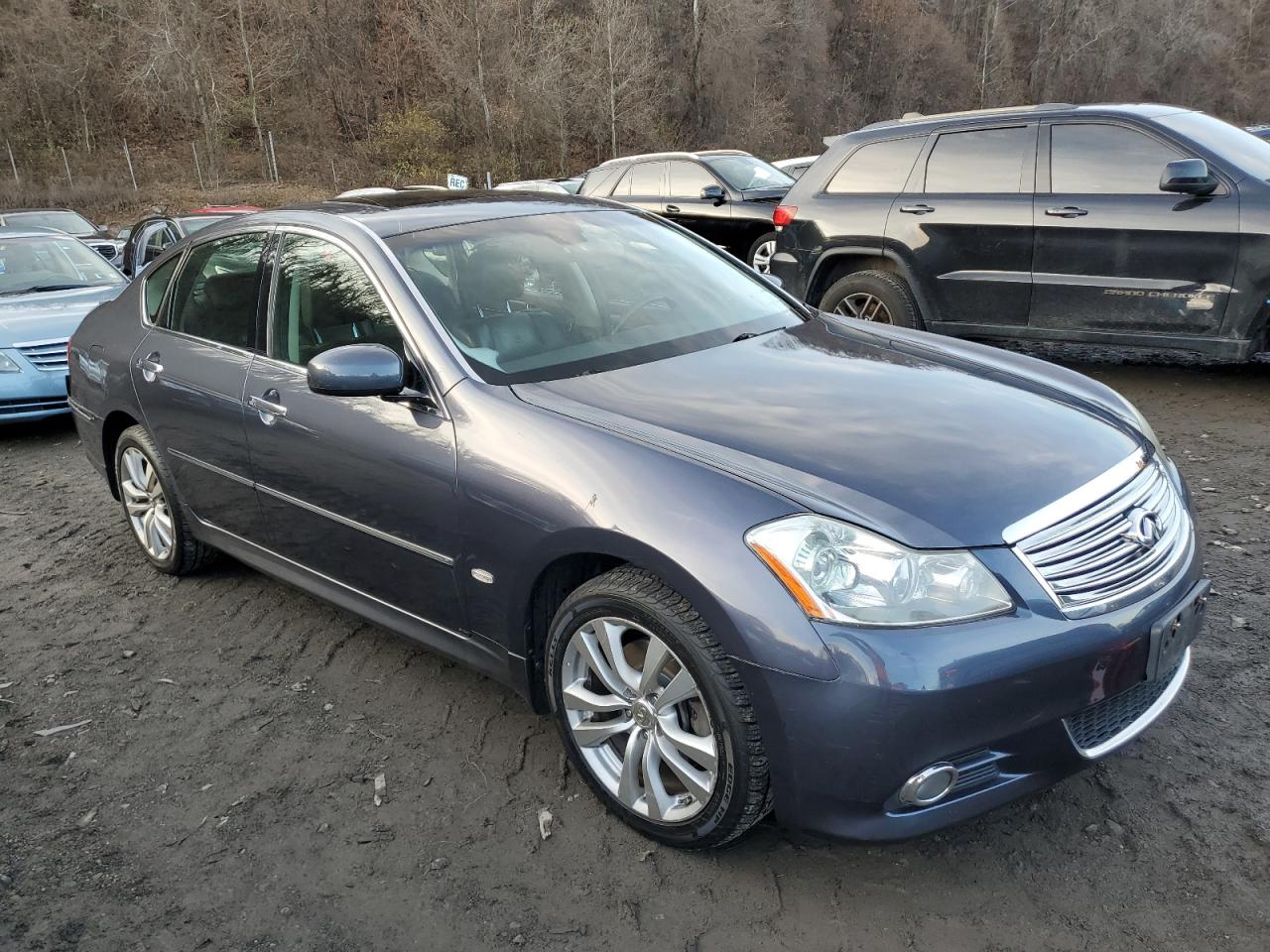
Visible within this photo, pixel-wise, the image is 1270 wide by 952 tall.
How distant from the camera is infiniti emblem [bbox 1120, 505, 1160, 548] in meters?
2.45

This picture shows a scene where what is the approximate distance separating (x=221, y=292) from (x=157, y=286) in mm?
746

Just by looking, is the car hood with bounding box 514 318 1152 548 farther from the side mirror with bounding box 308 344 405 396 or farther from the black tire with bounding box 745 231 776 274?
the black tire with bounding box 745 231 776 274

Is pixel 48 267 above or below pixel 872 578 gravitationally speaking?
above

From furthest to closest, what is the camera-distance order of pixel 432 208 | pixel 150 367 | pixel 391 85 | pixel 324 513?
pixel 391 85 < pixel 150 367 < pixel 432 208 < pixel 324 513

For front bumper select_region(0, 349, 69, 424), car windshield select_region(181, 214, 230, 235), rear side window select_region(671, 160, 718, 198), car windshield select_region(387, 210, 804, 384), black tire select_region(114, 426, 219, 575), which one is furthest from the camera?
rear side window select_region(671, 160, 718, 198)

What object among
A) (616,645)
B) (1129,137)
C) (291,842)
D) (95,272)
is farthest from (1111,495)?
(95,272)

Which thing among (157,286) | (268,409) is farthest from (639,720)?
(157,286)

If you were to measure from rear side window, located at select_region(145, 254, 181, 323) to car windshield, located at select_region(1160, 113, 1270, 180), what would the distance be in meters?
5.80

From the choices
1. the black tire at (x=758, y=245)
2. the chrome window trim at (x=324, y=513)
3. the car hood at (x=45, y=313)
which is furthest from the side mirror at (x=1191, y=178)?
the car hood at (x=45, y=313)

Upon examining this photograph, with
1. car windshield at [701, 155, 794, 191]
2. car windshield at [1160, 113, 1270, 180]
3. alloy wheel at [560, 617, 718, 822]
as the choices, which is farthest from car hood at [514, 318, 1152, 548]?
car windshield at [701, 155, 794, 191]

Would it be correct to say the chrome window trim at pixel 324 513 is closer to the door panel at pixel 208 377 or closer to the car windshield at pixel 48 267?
the door panel at pixel 208 377

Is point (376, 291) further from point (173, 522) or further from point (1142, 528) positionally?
point (1142, 528)

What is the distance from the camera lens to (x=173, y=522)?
4.37m

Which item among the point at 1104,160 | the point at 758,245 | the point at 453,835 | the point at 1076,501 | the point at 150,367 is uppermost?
the point at 1104,160
